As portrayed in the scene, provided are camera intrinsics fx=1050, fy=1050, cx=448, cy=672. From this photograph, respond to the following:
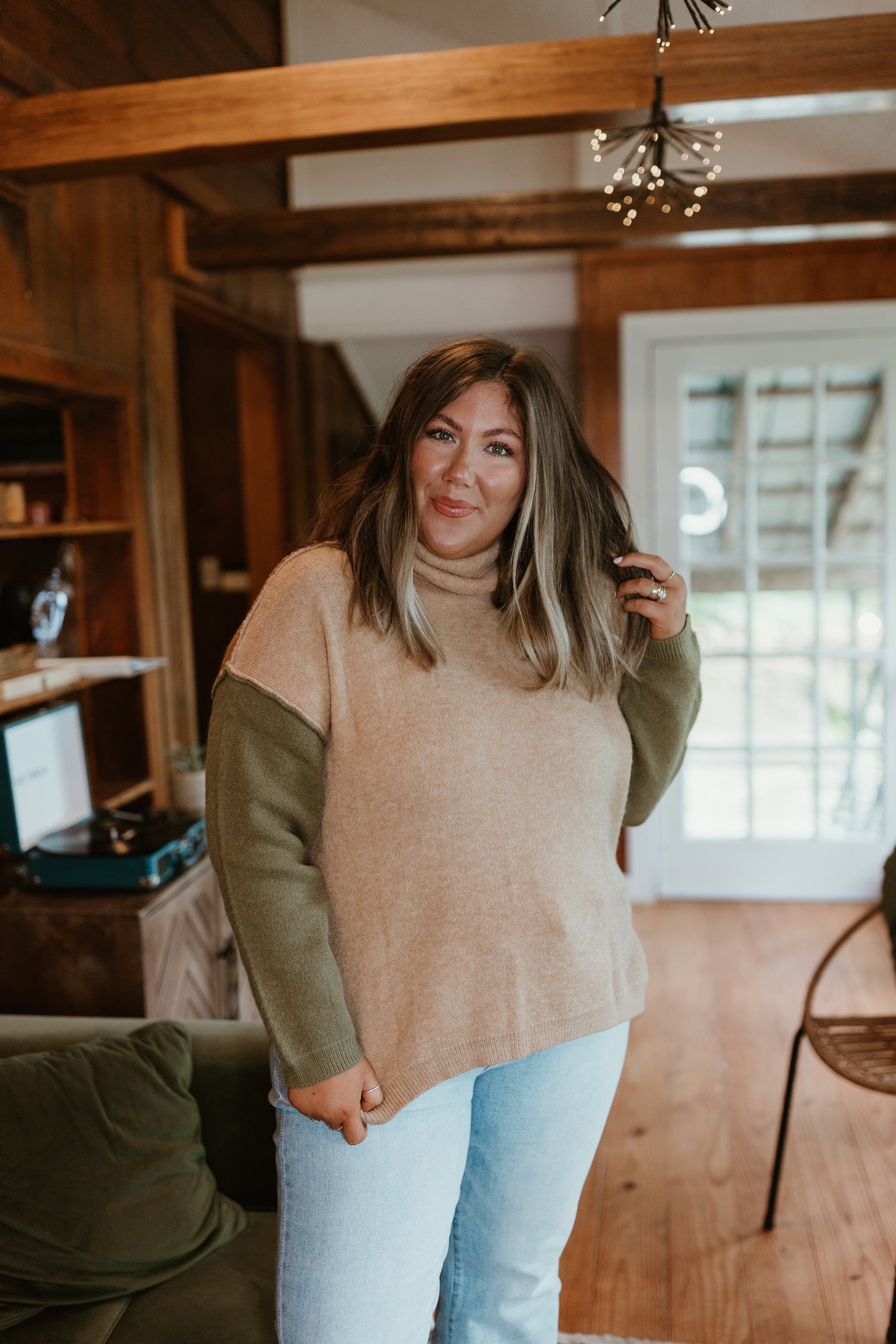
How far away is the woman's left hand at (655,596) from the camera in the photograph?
125cm

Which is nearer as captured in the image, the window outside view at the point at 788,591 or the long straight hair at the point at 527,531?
the long straight hair at the point at 527,531

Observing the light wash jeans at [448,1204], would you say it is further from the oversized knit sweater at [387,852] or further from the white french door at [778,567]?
the white french door at [778,567]

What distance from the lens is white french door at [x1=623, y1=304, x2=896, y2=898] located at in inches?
149

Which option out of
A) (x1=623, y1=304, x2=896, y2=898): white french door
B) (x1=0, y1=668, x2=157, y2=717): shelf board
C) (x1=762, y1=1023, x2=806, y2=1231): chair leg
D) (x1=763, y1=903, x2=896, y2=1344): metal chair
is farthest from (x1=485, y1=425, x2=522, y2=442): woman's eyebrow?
(x1=623, y1=304, x2=896, y2=898): white french door

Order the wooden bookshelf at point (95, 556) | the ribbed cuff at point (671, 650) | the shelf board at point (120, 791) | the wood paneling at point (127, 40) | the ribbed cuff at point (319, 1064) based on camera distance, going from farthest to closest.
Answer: the shelf board at point (120, 791)
the wooden bookshelf at point (95, 556)
the wood paneling at point (127, 40)
the ribbed cuff at point (671, 650)
the ribbed cuff at point (319, 1064)

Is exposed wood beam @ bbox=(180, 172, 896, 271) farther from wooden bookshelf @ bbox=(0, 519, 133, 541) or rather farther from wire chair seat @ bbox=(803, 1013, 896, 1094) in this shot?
wire chair seat @ bbox=(803, 1013, 896, 1094)

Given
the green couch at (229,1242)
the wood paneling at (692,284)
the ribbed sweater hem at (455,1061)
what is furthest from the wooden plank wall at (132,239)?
the ribbed sweater hem at (455,1061)

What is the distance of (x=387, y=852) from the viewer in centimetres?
110

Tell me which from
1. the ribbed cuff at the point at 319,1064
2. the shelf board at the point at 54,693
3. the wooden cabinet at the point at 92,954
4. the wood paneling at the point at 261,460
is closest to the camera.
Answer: the ribbed cuff at the point at 319,1064

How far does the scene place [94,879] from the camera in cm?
210

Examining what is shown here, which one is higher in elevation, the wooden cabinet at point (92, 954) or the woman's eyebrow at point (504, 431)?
the woman's eyebrow at point (504, 431)

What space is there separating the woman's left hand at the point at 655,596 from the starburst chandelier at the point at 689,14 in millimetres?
1046

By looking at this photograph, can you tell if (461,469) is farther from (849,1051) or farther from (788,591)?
(788,591)

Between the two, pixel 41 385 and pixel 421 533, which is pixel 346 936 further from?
pixel 41 385
